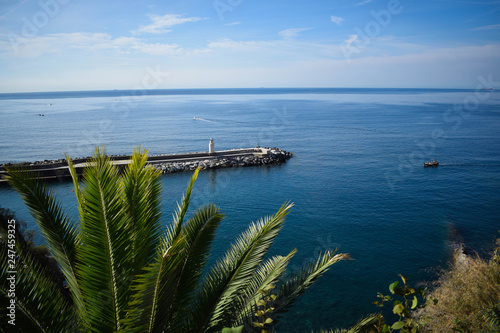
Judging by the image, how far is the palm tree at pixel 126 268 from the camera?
13.8 feet

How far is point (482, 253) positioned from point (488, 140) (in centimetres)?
4911

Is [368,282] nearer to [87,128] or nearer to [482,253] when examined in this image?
[482,253]

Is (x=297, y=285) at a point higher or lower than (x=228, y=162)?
higher

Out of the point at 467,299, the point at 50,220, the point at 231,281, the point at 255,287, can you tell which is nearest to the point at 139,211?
the point at 50,220

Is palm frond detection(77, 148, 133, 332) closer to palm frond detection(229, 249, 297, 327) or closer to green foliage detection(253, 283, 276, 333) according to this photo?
green foliage detection(253, 283, 276, 333)

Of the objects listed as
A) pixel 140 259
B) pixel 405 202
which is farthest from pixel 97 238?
pixel 405 202

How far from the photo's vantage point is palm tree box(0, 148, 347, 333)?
420 centimetres

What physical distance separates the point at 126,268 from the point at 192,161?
39.0 metres

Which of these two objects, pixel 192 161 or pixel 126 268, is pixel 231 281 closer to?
pixel 126 268

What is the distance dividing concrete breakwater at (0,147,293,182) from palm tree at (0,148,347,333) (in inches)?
1354

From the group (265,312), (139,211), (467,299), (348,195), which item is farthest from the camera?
(348,195)

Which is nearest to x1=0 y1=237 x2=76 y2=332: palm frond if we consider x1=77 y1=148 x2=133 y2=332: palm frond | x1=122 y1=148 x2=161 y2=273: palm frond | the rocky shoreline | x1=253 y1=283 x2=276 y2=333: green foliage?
x1=77 y1=148 x2=133 y2=332: palm frond

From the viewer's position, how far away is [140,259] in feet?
15.6

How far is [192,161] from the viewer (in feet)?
141
